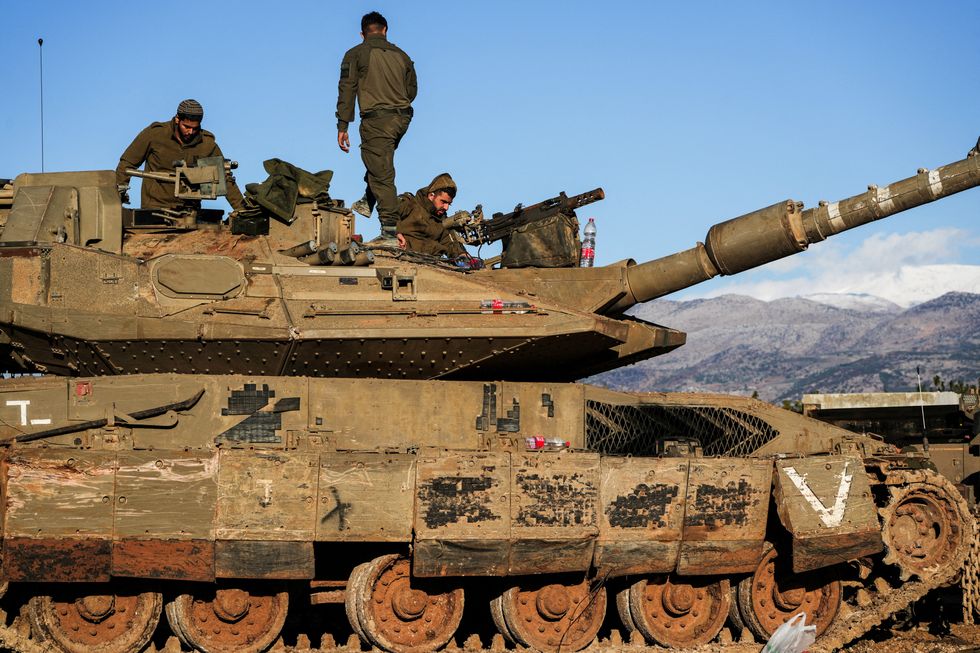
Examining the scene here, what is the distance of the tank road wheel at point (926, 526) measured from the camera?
46.4 ft

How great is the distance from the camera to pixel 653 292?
14.5 m

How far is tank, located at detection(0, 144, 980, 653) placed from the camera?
12.0m

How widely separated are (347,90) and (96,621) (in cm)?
618

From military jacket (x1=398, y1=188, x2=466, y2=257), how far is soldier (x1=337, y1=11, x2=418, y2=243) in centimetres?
91

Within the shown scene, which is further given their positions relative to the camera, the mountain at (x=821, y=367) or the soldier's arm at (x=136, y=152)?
the mountain at (x=821, y=367)

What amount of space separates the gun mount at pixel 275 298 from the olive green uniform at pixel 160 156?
32.6 inches

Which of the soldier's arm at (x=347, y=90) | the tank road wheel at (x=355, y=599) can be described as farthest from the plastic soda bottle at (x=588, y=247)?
the tank road wheel at (x=355, y=599)

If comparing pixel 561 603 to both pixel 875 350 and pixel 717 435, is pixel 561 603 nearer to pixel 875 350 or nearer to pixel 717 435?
pixel 717 435

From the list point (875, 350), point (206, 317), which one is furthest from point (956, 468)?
point (875, 350)

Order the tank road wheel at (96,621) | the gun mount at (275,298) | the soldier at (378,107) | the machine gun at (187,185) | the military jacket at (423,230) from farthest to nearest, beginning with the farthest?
the military jacket at (423,230) < the soldier at (378,107) < the machine gun at (187,185) < the gun mount at (275,298) < the tank road wheel at (96,621)

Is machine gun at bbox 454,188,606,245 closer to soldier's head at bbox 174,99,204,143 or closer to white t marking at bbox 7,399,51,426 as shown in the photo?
soldier's head at bbox 174,99,204,143

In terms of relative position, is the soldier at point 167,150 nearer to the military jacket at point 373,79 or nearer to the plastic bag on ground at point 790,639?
the military jacket at point 373,79

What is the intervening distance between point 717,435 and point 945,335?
19042cm

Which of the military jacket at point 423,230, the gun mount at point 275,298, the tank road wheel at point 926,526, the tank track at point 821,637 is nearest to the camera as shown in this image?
the gun mount at point 275,298
